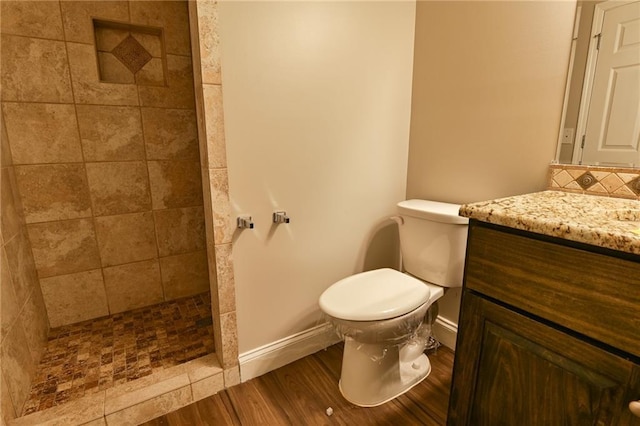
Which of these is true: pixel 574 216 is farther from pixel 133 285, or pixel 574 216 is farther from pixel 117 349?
pixel 133 285

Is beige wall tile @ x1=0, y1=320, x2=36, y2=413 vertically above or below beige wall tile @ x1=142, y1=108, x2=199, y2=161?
below

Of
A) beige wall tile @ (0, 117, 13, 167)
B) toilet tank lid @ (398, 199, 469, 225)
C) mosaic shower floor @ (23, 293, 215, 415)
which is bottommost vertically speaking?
mosaic shower floor @ (23, 293, 215, 415)

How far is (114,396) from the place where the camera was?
127cm

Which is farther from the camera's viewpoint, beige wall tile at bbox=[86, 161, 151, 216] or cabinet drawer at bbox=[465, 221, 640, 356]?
beige wall tile at bbox=[86, 161, 151, 216]

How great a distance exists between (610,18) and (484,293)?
0.99 metres

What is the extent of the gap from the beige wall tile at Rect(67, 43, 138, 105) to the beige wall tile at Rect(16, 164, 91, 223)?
1.20ft

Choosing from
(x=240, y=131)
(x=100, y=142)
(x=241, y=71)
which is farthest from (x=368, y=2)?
(x=100, y=142)

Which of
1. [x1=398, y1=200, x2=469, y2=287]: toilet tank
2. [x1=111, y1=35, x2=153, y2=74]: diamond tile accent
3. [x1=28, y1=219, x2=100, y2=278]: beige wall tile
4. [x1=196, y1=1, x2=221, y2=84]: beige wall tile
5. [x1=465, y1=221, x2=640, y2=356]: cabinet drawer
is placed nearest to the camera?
[x1=465, y1=221, x2=640, y2=356]: cabinet drawer

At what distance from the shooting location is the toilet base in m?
1.33

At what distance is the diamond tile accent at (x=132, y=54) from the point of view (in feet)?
5.87

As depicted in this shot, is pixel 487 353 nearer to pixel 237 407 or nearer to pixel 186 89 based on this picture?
pixel 237 407

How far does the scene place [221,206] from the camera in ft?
4.10

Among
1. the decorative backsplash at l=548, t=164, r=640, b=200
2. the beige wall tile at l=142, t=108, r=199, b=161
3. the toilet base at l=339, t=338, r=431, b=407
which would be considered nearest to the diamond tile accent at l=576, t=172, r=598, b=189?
the decorative backsplash at l=548, t=164, r=640, b=200

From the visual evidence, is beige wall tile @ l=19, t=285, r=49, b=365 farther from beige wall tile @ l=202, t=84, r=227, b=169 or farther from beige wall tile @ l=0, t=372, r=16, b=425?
beige wall tile @ l=202, t=84, r=227, b=169
